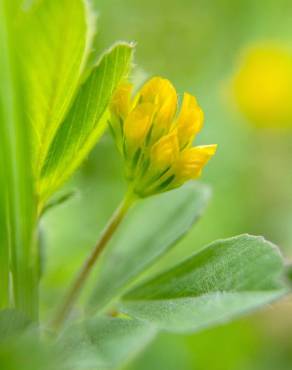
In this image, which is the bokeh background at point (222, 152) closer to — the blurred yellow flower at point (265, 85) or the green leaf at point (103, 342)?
the blurred yellow flower at point (265, 85)

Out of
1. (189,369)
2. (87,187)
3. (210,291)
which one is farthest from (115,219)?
(87,187)

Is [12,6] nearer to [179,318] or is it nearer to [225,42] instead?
[179,318]

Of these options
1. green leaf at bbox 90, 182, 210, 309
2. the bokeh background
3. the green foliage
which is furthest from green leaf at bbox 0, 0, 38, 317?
the bokeh background

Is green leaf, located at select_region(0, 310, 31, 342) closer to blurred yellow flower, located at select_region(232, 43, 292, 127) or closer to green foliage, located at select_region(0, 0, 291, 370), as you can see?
green foliage, located at select_region(0, 0, 291, 370)

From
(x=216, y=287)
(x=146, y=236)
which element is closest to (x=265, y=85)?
(x=146, y=236)

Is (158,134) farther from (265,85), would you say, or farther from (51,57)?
(265,85)

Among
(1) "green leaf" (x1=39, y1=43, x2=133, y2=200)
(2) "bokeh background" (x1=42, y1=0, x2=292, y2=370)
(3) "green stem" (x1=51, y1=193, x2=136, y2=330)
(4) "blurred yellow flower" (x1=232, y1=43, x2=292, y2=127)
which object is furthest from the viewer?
(4) "blurred yellow flower" (x1=232, y1=43, x2=292, y2=127)
